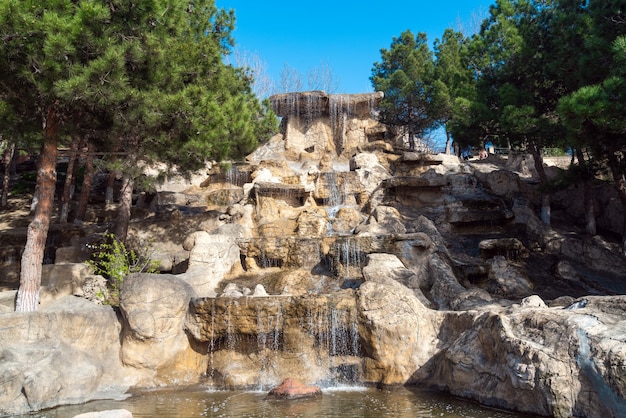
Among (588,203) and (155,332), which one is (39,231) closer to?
(155,332)

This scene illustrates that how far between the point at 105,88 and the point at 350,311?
255 inches

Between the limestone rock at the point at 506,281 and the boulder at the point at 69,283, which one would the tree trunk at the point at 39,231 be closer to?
the boulder at the point at 69,283

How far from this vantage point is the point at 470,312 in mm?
9000

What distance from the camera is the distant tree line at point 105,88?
8891mm

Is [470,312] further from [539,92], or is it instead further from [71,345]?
[539,92]

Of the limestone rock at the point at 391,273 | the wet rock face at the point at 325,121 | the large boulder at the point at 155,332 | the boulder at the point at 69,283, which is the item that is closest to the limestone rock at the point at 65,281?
the boulder at the point at 69,283

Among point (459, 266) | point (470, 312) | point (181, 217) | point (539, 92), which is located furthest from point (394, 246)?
point (539, 92)

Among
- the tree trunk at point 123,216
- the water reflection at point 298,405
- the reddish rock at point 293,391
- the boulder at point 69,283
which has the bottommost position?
the water reflection at point 298,405

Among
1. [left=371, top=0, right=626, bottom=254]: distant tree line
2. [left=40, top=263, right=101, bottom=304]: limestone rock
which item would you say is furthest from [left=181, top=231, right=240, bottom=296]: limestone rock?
[left=371, top=0, right=626, bottom=254]: distant tree line

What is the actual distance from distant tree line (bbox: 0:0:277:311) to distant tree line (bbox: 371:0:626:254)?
944 centimetres

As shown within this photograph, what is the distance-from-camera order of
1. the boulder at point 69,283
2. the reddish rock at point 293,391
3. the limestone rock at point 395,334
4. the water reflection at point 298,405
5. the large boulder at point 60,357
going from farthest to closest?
1. the boulder at point 69,283
2. the limestone rock at point 395,334
3. the reddish rock at point 293,391
4. the large boulder at point 60,357
5. the water reflection at point 298,405

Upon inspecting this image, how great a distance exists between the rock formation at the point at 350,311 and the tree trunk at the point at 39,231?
567mm

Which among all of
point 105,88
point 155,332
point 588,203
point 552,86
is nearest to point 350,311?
point 155,332

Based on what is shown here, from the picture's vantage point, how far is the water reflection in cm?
753
